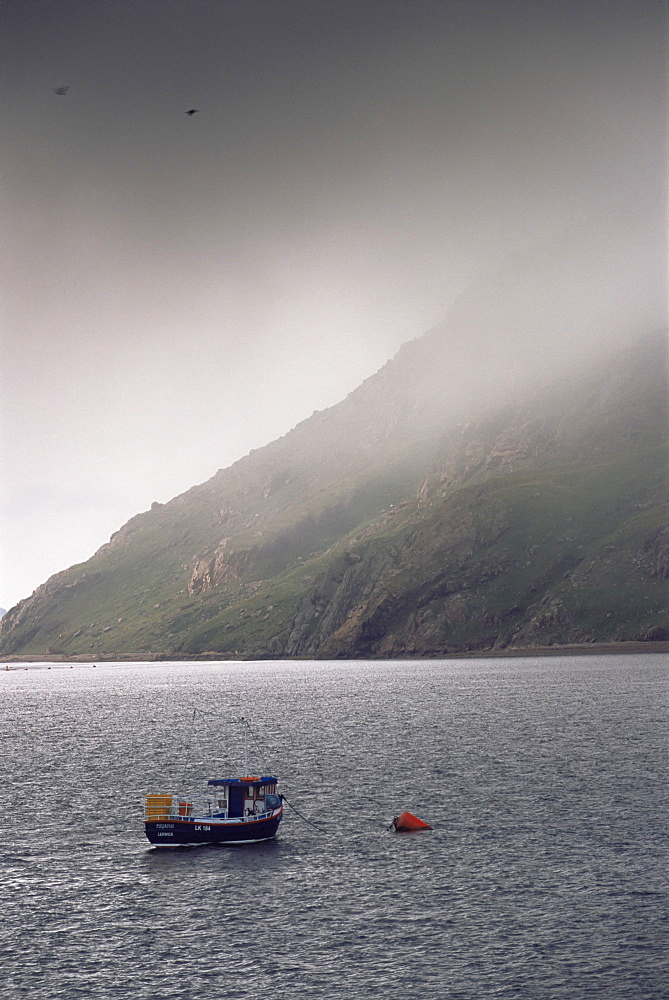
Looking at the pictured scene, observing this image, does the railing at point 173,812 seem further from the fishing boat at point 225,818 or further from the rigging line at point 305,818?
the rigging line at point 305,818

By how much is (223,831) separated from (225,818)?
1517 millimetres

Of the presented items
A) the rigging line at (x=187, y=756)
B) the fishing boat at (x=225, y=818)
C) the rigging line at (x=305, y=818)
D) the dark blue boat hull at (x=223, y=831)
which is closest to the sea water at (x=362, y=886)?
the rigging line at (x=305, y=818)

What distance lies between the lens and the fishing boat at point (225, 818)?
89.9 metres

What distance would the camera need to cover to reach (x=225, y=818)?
9431 centimetres

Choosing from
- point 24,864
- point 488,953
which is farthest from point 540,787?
point 24,864

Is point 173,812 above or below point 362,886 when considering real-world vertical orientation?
above

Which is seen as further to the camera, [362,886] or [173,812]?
[173,812]

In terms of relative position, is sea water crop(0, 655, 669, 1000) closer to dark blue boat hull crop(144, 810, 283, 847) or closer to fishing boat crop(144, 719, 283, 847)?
dark blue boat hull crop(144, 810, 283, 847)

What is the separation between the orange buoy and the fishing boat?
12559 mm

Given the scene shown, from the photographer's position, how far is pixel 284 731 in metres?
178

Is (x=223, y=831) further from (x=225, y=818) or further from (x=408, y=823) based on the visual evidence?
(x=408, y=823)

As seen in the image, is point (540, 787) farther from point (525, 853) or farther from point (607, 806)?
point (525, 853)

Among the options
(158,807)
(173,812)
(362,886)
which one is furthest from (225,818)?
(362,886)

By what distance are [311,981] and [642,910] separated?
26.4 meters
